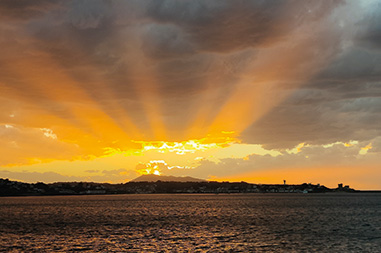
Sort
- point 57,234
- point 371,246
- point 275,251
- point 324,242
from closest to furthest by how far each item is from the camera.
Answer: point 275,251 → point 371,246 → point 324,242 → point 57,234

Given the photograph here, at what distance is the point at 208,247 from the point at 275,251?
1157cm

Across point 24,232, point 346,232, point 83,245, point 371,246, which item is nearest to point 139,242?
point 83,245

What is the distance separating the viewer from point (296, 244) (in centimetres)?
A: 7475

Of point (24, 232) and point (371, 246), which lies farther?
point (24, 232)

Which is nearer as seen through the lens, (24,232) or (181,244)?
(181,244)

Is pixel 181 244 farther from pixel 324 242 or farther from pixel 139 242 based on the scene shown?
pixel 324 242

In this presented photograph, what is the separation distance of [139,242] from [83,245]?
10.5 m

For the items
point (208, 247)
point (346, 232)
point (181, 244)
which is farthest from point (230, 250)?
point (346, 232)

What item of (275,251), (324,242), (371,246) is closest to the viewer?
(275,251)

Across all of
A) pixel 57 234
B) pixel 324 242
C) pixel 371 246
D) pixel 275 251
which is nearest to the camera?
pixel 275 251

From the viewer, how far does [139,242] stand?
255 feet

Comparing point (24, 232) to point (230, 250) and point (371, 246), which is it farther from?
point (371, 246)

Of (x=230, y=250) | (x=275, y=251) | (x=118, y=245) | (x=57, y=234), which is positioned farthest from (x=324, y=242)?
(x=57, y=234)

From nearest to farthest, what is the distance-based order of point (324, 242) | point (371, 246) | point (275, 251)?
point (275, 251), point (371, 246), point (324, 242)
